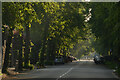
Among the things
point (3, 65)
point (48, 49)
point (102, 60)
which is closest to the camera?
point (3, 65)

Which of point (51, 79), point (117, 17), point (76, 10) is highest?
point (76, 10)

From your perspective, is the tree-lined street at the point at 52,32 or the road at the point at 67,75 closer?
the tree-lined street at the point at 52,32

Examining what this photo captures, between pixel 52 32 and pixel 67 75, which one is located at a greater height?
pixel 52 32

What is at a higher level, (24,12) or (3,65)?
(24,12)

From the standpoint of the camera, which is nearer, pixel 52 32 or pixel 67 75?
pixel 67 75

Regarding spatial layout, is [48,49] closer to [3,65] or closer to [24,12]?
[3,65]

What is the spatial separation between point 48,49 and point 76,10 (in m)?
13.0

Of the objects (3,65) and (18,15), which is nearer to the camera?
(18,15)

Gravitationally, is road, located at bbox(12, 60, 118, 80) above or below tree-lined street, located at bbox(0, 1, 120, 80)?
below

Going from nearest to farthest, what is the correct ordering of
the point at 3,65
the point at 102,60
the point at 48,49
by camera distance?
the point at 3,65, the point at 48,49, the point at 102,60

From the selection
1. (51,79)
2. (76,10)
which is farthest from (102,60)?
(51,79)

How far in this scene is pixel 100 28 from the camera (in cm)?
4766

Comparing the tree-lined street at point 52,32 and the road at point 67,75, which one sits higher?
the tree-lined street at point 52,32

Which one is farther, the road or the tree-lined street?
the road
